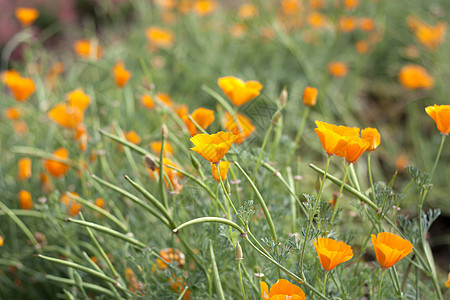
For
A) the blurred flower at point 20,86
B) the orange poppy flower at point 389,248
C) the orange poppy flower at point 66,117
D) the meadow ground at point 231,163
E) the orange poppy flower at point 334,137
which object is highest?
the orange poppy flower at point 334,137

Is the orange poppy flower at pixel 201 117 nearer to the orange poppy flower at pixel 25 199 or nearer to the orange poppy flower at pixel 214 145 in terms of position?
the orange poppy flower at pixel 214 145

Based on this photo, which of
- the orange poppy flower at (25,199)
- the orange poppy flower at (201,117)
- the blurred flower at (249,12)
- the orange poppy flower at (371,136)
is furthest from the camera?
the blurred flower at (249,12)

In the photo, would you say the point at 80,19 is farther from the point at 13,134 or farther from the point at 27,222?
the point at 27,222

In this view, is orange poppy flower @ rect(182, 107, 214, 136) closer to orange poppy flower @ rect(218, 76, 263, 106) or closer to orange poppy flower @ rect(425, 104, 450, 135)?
orange poppy flower @ rect(218, 76, 263, 106)

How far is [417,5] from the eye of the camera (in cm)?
265

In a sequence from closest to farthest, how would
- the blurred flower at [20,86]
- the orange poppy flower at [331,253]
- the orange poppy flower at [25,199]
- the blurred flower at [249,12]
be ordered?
1. the orange poppy flower at [331,253]
2. the orange poppy flower at [25,199]
3. the blurred flower at [20,86]
4. the blurred flower at [249,12]

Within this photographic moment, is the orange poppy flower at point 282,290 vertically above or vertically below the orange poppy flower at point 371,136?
below

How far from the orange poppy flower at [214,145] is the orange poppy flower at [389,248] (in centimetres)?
24

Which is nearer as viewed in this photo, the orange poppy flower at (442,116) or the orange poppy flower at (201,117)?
the orange poppy flower at (442,116)

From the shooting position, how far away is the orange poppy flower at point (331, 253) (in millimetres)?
585

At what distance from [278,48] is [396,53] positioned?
729mm

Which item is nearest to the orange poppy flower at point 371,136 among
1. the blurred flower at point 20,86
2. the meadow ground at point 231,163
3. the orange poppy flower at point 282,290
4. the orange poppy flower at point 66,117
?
the meadow ground at point 231,163

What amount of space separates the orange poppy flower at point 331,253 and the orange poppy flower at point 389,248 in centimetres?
4

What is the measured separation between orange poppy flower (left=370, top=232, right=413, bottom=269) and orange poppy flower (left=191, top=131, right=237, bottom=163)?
239 millimetres
